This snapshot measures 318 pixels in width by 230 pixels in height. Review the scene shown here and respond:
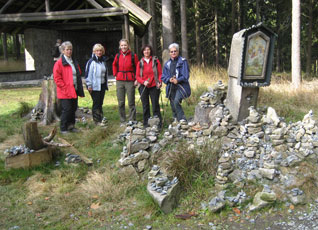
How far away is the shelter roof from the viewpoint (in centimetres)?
1112

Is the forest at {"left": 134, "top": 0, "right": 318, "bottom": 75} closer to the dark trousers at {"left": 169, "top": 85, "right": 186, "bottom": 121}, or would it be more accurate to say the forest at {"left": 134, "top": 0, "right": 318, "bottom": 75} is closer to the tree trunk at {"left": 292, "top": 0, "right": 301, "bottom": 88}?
the tree trunk at {"left": 292, "top": 0, "right": 301, "bottom": 88}

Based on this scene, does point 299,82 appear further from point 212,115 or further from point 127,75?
point 127,75

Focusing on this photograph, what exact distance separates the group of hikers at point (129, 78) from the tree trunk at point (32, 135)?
1419 mm

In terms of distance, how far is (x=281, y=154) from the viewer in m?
4.30

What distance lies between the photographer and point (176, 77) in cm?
566

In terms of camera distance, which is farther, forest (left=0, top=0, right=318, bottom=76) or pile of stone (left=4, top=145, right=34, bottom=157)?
forest (left=0, top=0, right=318, bottom=76)

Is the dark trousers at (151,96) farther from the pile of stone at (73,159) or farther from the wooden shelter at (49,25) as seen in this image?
the wooden shelter at (49,25)

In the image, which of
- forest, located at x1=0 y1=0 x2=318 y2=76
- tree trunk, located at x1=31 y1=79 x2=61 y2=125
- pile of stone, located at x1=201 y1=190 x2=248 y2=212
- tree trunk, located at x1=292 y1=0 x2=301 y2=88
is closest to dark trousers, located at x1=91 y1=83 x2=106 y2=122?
tree trunk, located at x1=31 y1=79 x2=61 y2=125

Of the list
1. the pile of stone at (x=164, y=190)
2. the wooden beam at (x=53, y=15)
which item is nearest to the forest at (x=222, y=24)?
the wooden beam at (x=53, y=15)

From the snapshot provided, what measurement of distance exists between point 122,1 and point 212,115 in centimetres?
737

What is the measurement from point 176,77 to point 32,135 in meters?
2.75

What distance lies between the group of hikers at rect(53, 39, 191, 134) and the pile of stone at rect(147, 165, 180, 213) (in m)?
2.06

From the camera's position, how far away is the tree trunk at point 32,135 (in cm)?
467

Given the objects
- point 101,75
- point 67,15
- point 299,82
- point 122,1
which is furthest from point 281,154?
point 67,15
